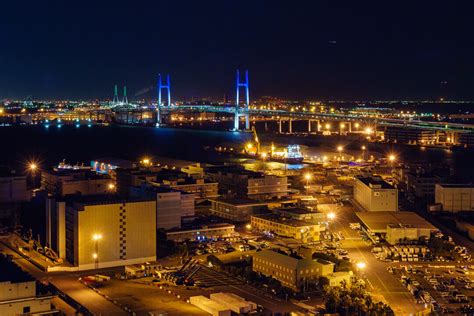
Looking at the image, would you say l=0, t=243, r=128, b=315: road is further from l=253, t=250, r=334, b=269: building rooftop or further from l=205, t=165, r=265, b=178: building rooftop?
l=205, t=165, r=265, b=178: building rooftop

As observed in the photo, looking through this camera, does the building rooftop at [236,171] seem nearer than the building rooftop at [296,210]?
No

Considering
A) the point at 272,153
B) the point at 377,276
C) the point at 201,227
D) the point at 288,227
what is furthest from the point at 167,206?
the point at 272,153

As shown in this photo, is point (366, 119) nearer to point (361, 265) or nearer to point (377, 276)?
point (361, 265)

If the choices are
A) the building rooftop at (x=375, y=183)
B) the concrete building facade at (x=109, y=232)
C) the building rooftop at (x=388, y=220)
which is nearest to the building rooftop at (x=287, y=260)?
the concrete building facade at (x=109, y=232)

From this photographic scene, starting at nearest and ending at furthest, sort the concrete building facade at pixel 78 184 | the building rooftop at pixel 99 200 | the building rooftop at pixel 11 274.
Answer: the building rooftop at pixel 11 274
the building rooftop at pixel 99 200
the concrete building facade at pixel 78 184

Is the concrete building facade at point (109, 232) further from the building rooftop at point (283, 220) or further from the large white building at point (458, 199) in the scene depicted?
the large white building at point (458, 199)

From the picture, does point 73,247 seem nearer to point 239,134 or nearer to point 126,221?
point 126,221

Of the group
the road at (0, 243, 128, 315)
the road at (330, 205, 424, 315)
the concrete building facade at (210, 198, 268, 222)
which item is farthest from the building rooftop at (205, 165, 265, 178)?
the road at (0, 243, 128, 315)
